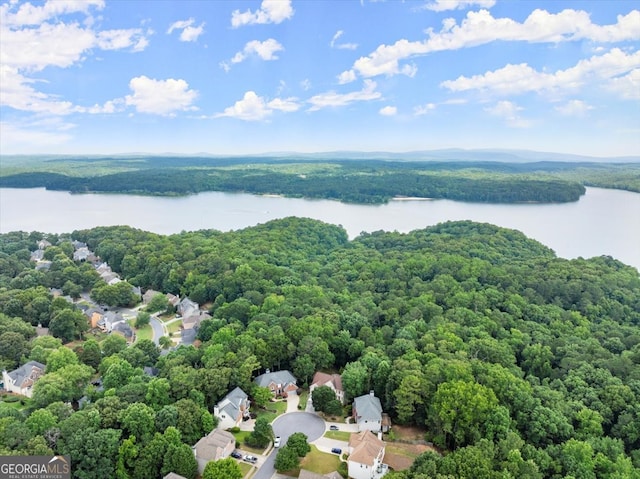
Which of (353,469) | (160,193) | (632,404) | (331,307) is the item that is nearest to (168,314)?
(331,307)

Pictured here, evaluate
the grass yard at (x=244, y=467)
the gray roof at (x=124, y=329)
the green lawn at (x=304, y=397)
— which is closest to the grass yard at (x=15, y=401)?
the gray roof at (x=124, y=329)

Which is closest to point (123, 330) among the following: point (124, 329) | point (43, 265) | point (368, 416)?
point (124, 329)

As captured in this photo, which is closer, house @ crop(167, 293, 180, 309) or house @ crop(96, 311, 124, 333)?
house @ crop(96, 311, 124, 333)

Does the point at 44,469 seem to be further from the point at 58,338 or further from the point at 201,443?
the point at 58,338

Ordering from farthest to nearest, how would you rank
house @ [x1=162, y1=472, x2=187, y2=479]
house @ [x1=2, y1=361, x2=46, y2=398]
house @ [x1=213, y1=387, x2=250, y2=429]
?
house @ [x1=2, y1=361, x2=46, y2=398] → house @ [x1=213, y1=387, x2=250, y2=429] → house @ [x1=162, y1=472, x2=187, y2=479]

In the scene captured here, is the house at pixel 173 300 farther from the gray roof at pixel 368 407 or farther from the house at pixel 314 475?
the house at pixel 314 475

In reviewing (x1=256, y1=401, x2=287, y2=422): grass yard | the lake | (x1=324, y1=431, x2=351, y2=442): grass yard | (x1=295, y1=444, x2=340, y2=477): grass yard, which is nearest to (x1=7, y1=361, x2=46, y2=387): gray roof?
(x1=256, y1=401, x2=287, y2=422): grass yard

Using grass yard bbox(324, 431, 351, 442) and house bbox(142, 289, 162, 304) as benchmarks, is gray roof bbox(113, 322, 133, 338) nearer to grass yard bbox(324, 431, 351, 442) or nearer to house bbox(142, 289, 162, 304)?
house bbox(142, 289, 162, 304)
